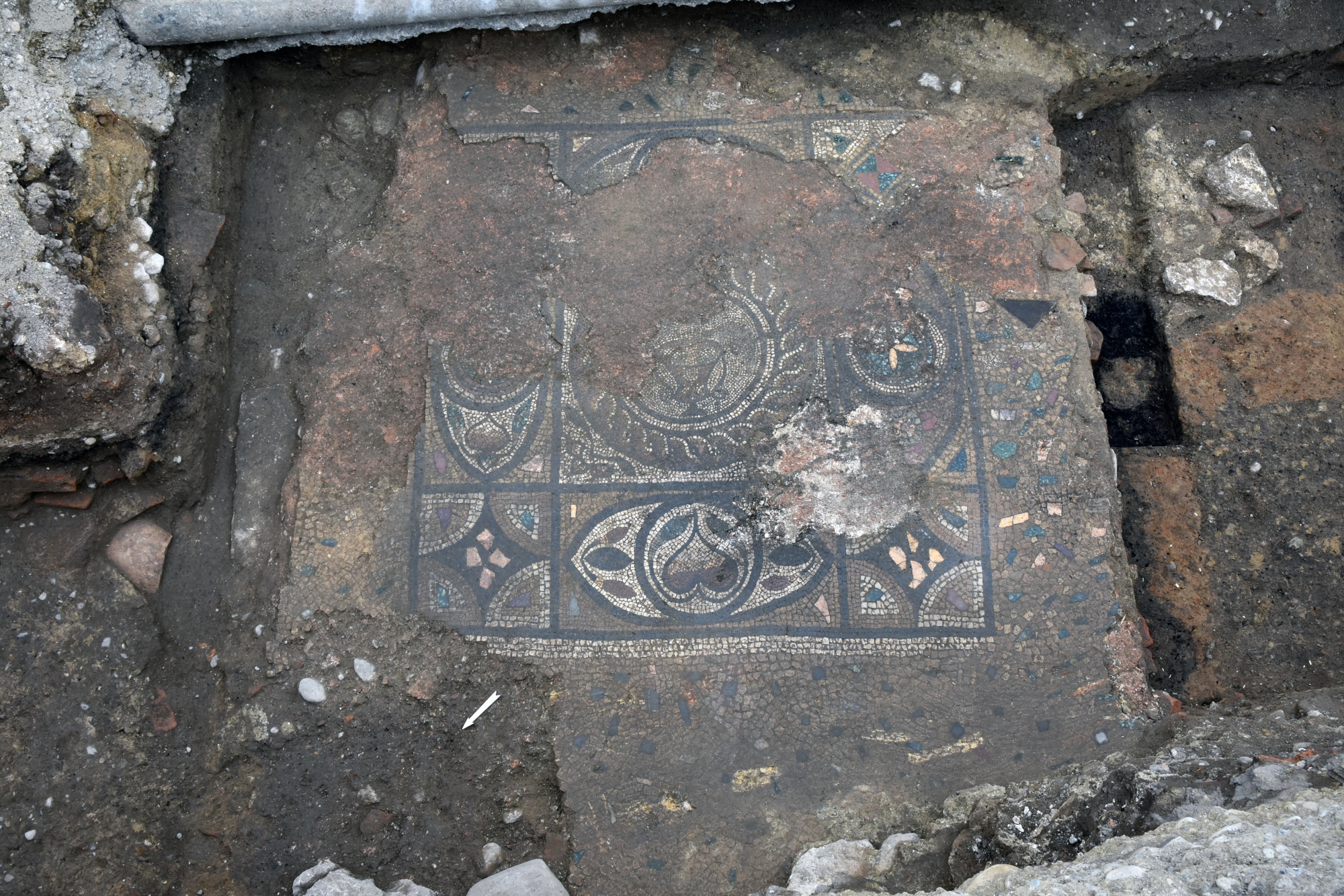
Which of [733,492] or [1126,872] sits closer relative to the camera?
[1126,872]

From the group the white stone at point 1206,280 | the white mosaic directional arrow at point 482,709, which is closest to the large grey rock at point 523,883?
the white mosaic directional arrow at point 482,709

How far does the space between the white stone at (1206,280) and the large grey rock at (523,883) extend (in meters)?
3.04

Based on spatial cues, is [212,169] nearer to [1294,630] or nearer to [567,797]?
[567,797]

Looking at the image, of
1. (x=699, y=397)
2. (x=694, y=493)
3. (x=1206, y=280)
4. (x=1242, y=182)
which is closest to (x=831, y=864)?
(x=694, y=493)

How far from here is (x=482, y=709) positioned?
2.85 metres

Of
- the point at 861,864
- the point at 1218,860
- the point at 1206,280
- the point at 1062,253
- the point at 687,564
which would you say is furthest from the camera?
the point at 1206,280

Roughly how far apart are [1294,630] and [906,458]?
152cm

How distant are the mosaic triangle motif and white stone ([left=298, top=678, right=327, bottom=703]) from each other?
259 centimetres

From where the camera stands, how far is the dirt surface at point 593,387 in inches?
109

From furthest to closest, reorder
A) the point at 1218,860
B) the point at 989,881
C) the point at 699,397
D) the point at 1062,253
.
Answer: the point at 1062,253 < the point at 699,397 < the point at 989,881 < the point at 1218,860

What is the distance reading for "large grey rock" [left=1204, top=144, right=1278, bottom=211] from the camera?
3.53 meters

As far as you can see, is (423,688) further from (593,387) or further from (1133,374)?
(1133,374)

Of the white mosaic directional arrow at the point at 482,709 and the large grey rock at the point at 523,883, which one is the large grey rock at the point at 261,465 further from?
the large grey rock at the point at 523,883

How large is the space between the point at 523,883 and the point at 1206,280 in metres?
3.23
